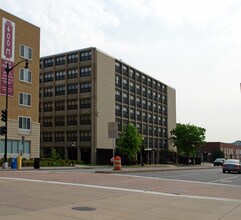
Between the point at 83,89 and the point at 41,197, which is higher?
the point at 83,89

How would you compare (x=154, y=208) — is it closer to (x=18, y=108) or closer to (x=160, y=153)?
(x=18, y=108)

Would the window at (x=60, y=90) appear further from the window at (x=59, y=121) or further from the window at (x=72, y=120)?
the window at (x=72, y=120)

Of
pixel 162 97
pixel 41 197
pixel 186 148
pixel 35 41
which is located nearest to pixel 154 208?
pixel 41 197

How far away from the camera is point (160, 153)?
105 meters

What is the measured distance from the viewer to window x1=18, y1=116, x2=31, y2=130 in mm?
50875

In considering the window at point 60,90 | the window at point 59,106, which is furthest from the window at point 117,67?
the window at point 59,106

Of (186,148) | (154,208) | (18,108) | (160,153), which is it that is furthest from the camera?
(160,153)

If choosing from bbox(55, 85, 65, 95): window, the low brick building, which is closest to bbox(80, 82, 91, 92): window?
bbox(55, 85, 65, 95): window

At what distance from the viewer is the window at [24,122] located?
50.9 meters

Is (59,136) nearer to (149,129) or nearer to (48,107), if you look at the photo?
(48,107)

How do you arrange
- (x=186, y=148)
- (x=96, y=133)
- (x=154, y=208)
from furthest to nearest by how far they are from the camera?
(x=186, y=148)
(x=96, y=133)
(x=154, y=208)

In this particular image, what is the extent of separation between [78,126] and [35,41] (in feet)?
90.7

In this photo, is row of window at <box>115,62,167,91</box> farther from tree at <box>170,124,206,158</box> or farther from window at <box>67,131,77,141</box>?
window at <box>67,131,77,141</box>

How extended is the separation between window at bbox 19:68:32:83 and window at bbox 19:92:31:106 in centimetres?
192
